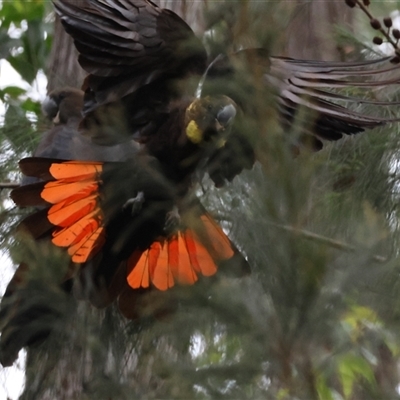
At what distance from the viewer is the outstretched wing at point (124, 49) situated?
53.5 inches

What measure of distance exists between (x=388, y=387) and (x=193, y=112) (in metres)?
0.80

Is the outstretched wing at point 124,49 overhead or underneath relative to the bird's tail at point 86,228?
overhead

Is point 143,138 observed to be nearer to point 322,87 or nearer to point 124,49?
point 124,49

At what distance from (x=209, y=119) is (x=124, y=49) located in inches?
8.2

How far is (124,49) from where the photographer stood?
140cm

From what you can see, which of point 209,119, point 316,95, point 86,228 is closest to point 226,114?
point 209,119

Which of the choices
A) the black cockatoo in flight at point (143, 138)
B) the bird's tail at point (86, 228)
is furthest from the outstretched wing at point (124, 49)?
the bird's tail at point (86, 228)

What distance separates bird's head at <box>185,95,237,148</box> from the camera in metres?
1.43

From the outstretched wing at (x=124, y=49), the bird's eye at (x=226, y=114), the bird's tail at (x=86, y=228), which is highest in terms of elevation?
the outstretched wing at (x=124, y=49)

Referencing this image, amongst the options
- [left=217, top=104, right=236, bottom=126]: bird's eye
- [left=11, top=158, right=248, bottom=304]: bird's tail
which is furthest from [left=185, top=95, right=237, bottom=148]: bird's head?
[left=11, top=158, right=248, bottom=304]: bird's tail

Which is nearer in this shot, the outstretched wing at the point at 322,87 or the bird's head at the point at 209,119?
the outstretched wing at the point at 322,87

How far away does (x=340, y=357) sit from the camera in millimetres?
803

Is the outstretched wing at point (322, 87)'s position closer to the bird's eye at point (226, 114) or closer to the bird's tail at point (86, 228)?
the bird's eye at point (226, 114)

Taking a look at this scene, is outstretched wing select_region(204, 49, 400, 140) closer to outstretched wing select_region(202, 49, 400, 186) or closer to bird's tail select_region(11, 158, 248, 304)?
outstretched wing select_region(202, 49, 400, 186)
